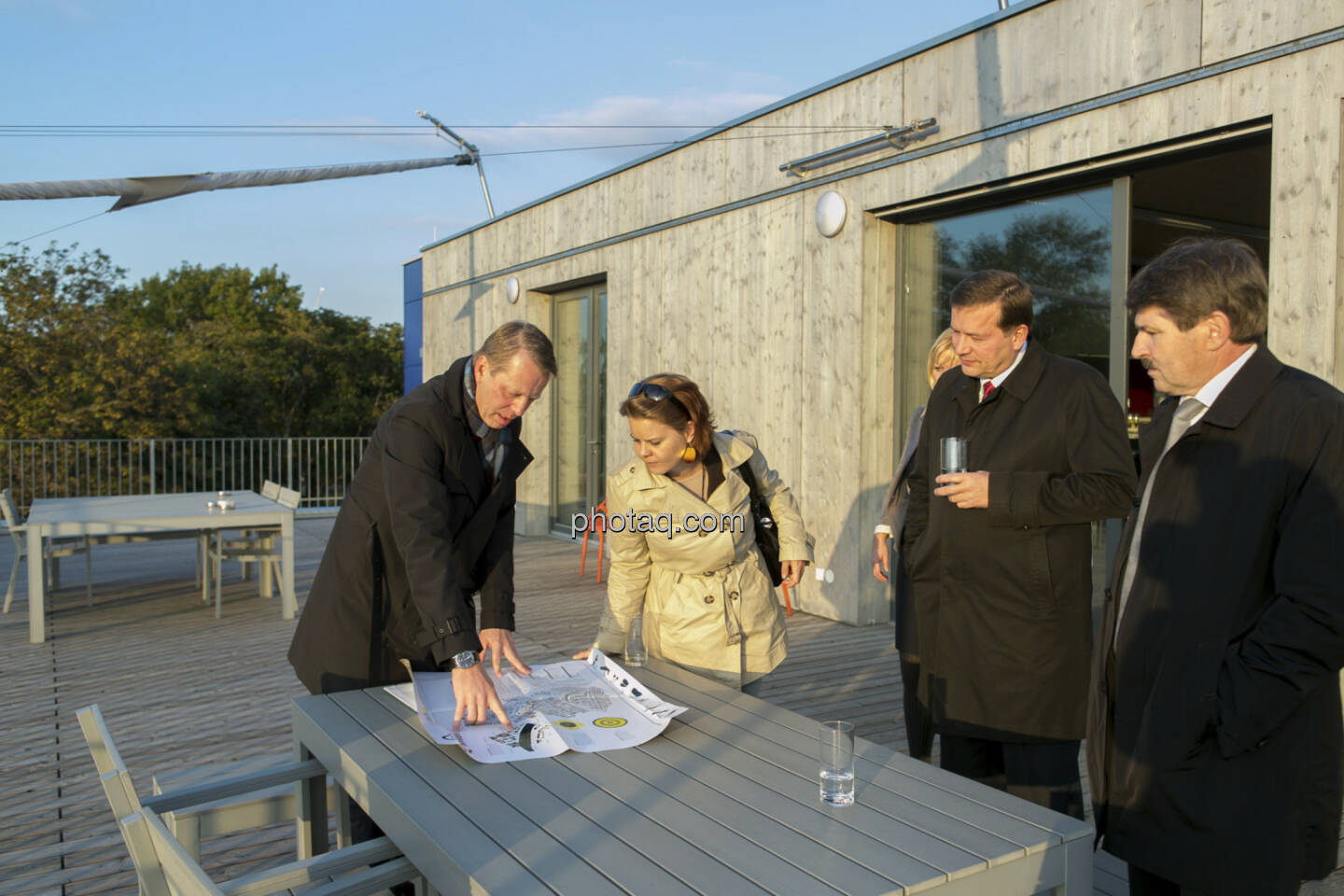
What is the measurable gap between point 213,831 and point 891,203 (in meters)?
5.32

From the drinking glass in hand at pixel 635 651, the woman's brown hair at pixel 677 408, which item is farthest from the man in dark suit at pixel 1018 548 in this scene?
the drinking glass in hand at pixel 635 651

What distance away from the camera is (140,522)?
6.89 m

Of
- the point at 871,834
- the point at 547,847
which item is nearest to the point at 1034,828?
the point at 871,834

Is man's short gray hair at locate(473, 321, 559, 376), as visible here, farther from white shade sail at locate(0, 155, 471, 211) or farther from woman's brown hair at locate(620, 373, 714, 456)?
white shade sail at locate(0, 155, 471, 211)

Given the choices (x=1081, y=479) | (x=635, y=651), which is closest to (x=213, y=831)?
(x=635, y=651)

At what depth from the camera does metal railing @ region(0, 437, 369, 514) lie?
48.2ft

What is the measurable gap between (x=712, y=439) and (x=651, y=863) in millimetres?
1535

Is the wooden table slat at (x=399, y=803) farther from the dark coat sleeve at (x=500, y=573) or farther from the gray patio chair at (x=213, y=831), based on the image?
the dark coat sleeve at (x=500, y=573)

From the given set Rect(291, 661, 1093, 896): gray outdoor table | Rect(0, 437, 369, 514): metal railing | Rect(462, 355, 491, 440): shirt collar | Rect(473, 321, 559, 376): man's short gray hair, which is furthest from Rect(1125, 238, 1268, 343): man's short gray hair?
Rect(0, 437, 369, 514): metal railing

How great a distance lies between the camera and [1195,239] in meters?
1.83

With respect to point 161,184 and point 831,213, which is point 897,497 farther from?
point 161,184

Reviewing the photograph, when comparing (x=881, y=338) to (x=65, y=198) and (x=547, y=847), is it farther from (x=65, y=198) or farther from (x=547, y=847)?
(x=65, y=198)

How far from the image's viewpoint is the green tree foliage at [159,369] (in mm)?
18703

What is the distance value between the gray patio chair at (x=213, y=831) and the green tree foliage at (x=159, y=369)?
754 inches
